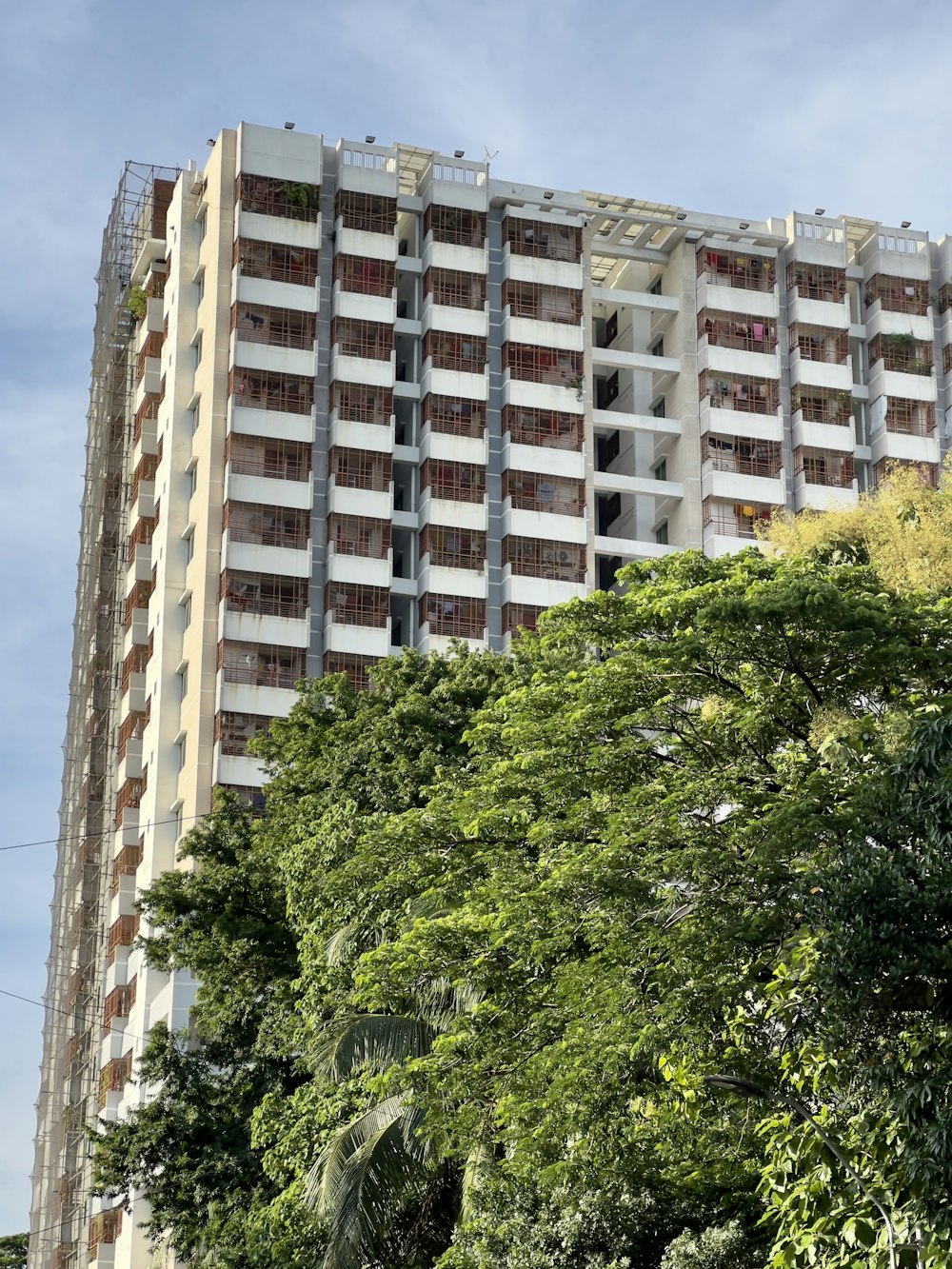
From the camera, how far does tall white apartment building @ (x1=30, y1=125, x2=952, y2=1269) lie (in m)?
59.9

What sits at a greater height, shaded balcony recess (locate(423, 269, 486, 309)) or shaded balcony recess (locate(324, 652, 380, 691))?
shaded balcony recess (locate(423, 269, 486, 309))

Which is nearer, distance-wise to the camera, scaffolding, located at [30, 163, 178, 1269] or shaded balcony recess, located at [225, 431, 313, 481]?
shaded balcony recess, located at [225, 431, 313, 481]

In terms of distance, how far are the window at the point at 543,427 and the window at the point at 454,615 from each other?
628 cm

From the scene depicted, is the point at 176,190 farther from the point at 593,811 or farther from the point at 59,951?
the point at 593,811

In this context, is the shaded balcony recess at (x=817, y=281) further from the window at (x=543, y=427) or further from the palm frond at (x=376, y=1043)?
the palm frond at (x=376, y=1043)

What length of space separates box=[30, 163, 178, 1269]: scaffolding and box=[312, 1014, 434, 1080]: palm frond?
3858cm

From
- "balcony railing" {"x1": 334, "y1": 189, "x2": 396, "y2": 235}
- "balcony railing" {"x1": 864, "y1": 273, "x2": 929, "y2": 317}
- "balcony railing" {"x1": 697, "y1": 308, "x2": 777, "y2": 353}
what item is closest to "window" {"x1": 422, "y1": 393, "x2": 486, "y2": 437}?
"balcony railing" {"x1": 334, "y1": 189, "x2": 396, "y2": 235}

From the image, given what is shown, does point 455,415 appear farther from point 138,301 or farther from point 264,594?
point 138,301

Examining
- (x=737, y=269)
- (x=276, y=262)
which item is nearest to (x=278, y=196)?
(x=276, y=262)

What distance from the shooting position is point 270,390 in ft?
202

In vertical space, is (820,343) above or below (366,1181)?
above

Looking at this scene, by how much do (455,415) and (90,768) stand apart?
19256 millimetres

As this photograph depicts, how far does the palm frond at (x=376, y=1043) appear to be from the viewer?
85.9 ft

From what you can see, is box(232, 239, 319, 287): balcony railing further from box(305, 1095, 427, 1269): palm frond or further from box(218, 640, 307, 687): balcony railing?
box(305, 1095, 427, 1269): palm frond
